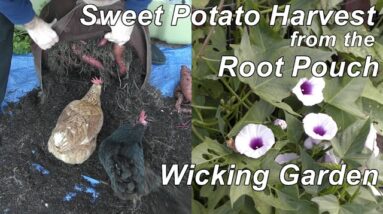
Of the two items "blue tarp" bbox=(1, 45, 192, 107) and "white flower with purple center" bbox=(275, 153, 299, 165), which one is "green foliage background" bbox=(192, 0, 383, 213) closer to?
"white flower with purple center" bbox=(275, 153, 299, 165)

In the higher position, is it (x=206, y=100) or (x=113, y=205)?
(x=206, y=100)

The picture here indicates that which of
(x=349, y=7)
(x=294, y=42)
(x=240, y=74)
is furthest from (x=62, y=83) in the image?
(x=349, y=7)

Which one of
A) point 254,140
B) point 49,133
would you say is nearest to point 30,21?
point 49,133

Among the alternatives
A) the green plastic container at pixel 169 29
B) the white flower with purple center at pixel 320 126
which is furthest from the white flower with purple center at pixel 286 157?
the green plastic container at pixel 169 29

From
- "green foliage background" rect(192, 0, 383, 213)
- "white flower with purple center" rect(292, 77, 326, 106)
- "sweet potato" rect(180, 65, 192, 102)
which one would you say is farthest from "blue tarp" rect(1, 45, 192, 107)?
"white flower with purple center" rect(292, 77, 326, 106)

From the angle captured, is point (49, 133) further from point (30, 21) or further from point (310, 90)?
point (310, 90)

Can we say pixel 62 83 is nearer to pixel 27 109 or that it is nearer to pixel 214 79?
pixel 27 109
